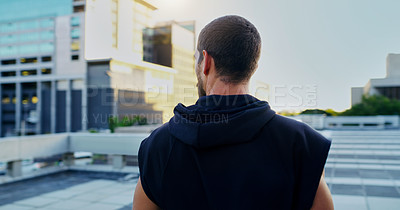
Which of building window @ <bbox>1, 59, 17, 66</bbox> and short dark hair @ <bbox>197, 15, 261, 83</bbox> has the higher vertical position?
building window @ <bbox>1, 59, 17, 66</bbox>

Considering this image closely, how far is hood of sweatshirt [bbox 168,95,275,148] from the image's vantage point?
2.23 feet

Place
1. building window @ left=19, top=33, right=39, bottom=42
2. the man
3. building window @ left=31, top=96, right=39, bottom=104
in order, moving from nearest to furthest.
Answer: the man
building window @ left=19, top=33, right=39, bottom=42
building window @ left=31, top=96, right=39, bottom=104

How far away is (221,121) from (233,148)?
7cm

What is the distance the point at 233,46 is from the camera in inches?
28.2

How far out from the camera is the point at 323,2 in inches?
161

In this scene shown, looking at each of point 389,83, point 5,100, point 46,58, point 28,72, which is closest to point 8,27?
point 28,72

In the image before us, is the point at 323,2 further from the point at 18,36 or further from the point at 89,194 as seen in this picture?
the point at 18,36

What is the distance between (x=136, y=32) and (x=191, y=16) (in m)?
4.21

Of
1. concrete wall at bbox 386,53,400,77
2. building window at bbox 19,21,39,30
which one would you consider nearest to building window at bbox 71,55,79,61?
building window at bbox 19,21,39,30

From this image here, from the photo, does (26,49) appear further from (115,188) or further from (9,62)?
(115,188)

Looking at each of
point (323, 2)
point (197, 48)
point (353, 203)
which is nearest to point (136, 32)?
point (323, 2)

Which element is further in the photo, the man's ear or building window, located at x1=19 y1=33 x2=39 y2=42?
building window, located at x1=19 y1=33 x2=39 y2=42

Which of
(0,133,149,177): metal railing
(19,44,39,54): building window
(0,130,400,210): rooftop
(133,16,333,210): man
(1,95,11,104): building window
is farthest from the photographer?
(1,95,11,104): building window

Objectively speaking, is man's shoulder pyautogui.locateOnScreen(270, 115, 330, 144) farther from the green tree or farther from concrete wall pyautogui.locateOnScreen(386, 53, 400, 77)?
concrete wall pyautogui.locateOnScreen(386, 53, 400, 77)
